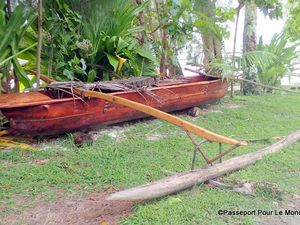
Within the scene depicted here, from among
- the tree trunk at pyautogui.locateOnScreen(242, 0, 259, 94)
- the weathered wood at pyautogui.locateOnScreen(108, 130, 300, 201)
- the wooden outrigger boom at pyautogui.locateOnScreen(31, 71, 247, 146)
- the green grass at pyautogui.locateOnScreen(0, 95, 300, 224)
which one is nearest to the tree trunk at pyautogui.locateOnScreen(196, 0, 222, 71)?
the tree trunk at pyautogui.locateOnScreen(242, 0, 259, 94)

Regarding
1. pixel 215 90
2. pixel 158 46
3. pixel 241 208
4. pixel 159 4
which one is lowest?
pixel 241 208

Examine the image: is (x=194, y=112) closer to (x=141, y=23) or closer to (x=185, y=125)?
(x=141, y=23)

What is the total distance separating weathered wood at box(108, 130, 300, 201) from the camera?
5.99ft

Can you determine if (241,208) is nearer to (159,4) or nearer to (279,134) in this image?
(279,134)

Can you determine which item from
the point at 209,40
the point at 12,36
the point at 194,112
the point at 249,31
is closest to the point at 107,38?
the point at 12,36

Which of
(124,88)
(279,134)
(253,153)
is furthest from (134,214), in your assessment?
(279,134)

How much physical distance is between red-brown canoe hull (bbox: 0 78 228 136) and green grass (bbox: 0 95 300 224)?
0.17 metres

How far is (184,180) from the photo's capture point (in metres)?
2.08

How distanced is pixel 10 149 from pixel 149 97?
4.93ft

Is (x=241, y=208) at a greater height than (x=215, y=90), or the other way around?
(x=215, y=90)

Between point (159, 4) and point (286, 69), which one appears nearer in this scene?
point (159, 4)

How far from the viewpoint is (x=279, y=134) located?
11.3ft

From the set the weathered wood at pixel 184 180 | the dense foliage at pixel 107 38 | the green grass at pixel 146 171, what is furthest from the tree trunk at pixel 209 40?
the weathered wood at pixel 184 180

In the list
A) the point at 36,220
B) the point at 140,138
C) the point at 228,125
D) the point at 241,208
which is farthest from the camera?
the point at 228,125
